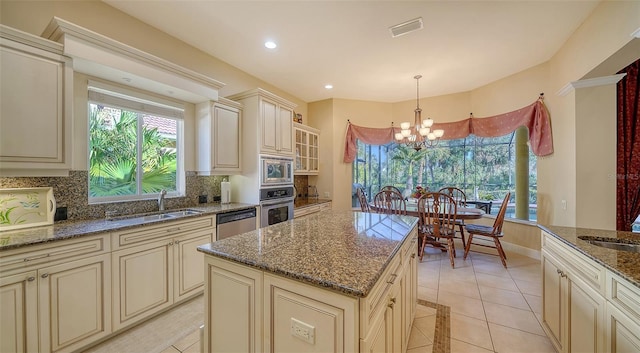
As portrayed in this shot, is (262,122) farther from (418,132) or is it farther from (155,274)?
(418,132)

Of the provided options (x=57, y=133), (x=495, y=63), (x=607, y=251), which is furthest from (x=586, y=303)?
(x=57, y=133)

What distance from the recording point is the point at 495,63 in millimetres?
3395

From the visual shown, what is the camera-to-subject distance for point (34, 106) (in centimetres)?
168

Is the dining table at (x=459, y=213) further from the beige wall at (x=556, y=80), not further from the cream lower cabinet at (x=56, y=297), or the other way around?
the cream lower cabinet at (x=56, y=297)

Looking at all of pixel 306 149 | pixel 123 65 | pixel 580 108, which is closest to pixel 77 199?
pixel 123 65

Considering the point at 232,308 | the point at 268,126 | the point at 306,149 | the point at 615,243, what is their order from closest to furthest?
the point at 232,308 < the point at 615,243 < the point at 268,126 < the point at 306,149

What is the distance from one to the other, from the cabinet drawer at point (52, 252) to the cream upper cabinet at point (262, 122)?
1.85 m

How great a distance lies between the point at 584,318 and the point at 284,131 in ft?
11.4

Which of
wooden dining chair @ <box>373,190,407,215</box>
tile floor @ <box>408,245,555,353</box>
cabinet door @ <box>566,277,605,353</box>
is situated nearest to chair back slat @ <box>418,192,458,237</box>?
wooden dining chair @ <box>373,190,407,215</box>

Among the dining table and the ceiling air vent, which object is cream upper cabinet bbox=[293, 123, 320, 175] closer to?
the dining table

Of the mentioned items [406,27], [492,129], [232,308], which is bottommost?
[232,308]

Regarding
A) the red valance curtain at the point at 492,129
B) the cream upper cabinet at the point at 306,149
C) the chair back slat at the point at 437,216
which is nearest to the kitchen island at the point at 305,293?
the chair back slat at the point at 437,216

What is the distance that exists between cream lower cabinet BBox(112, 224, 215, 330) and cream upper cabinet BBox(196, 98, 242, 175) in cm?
89

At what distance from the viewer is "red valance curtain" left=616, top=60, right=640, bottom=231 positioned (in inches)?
96.6
